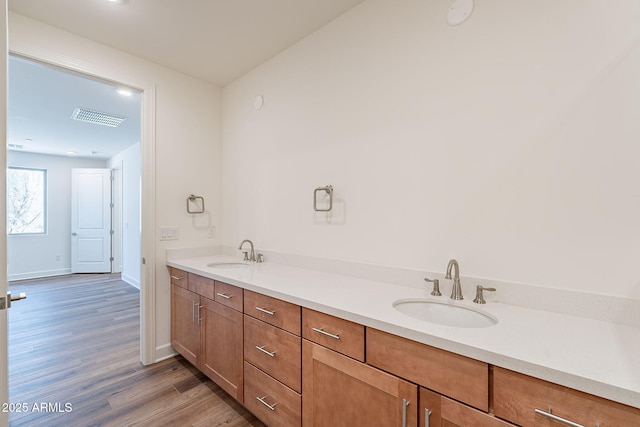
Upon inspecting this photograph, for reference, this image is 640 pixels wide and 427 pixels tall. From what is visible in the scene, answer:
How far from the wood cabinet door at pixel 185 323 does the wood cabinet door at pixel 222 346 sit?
114mm

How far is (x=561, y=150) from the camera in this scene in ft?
3.88

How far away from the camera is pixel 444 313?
4.42 ft

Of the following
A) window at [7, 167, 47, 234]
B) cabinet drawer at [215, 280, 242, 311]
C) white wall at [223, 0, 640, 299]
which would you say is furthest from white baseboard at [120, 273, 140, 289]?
white wall at [223, 0, 640, 299]

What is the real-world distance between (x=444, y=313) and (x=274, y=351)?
918 mm

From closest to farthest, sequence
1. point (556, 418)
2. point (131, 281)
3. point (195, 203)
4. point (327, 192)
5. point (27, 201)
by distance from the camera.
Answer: point (556, 418), point (327, 192), point (195, 203), point (131, 281), point (27, 201)

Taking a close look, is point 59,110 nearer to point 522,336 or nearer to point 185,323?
point 185,323

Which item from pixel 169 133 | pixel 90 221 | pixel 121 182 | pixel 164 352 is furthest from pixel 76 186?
pixel 164 352

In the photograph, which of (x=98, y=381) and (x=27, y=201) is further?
(x=27, y=201)

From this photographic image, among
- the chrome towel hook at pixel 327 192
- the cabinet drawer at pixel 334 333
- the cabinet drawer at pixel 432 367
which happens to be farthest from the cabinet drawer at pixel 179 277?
the cabinet drawer at pixel 432 367

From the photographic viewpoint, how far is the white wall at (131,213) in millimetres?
5078

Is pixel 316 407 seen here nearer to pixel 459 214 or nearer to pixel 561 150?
pixel 459 214

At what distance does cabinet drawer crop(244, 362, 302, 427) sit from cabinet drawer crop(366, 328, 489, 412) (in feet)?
1.98

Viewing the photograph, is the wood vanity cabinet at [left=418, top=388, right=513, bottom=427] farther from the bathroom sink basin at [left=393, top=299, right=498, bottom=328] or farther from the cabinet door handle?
the bathroom sink basin at [left=393, top=299, right=498, bottom=328]

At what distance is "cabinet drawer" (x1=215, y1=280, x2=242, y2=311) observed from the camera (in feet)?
5.94
